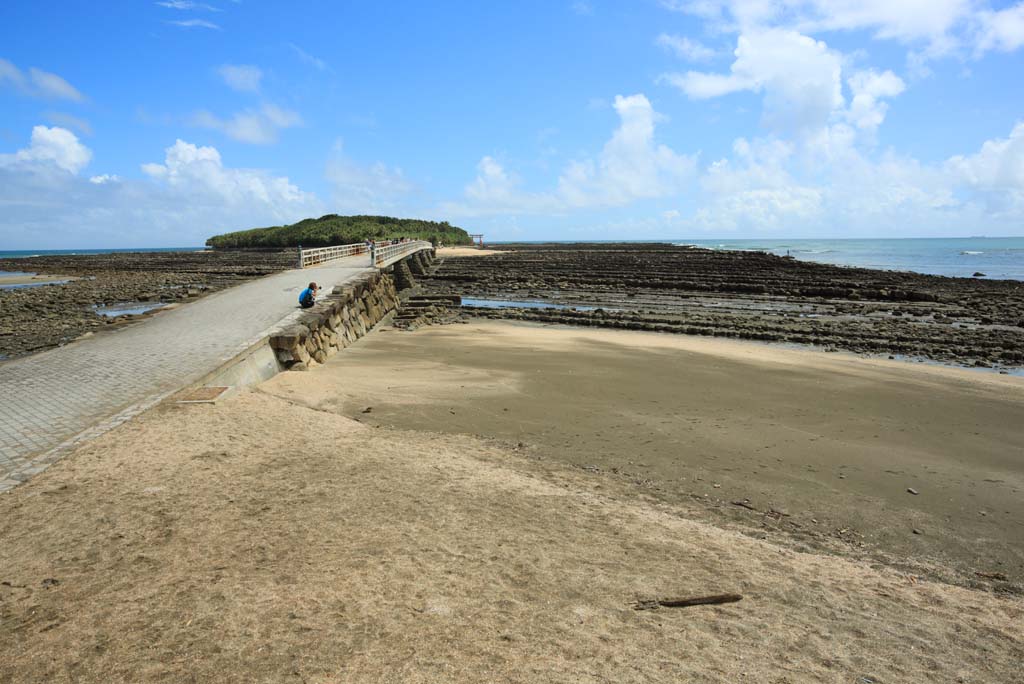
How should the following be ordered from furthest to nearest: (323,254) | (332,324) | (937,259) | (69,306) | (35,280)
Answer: (937,259) < (35,280) < (323,254) < (69,306) < (332,324)

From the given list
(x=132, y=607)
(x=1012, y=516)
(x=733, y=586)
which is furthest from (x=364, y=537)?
(x=1012, y=516)

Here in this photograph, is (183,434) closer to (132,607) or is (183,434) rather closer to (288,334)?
(132,607)

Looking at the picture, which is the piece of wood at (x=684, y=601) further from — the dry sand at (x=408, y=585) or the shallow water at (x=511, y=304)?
the shallow water at (x=511, y=304)

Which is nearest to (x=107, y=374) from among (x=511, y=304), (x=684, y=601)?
(x=684, y=601)

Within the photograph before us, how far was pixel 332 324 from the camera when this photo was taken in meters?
13.9

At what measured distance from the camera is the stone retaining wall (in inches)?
415

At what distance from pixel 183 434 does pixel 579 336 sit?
11.9 meters

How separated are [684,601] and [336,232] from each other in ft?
305

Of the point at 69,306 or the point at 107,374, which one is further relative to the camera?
the point at 69,306

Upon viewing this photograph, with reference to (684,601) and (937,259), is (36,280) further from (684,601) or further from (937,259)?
(937,259)

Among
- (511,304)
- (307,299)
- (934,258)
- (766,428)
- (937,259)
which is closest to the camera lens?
(766,428)

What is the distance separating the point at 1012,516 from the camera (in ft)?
19.0

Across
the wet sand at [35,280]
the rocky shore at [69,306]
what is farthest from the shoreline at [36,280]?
the rocky shore at [69,306]

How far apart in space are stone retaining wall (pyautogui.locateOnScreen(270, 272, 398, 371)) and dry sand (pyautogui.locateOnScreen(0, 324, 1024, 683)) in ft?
14.2
